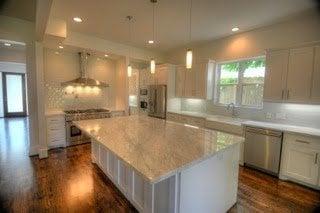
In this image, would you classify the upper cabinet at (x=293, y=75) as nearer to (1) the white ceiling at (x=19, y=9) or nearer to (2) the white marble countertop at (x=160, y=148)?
(2) the white marble countertop at (x=160, y=148)

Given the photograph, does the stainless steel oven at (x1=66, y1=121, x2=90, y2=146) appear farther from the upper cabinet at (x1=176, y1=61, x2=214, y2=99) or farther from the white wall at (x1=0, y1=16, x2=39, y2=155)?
the upper cabinet at (x1=176, y1=61, x2=214, y2=99)

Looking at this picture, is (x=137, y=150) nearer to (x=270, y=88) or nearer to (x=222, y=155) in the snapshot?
(x=222, y=155)

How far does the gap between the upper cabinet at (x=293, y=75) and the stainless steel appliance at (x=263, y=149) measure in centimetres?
69

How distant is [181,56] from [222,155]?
4135 millimetres

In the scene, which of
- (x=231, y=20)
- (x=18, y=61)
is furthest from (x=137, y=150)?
(x=18, y=61)

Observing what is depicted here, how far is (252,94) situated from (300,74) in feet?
3.58

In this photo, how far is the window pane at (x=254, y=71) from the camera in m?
3.84

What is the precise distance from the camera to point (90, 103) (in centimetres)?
559

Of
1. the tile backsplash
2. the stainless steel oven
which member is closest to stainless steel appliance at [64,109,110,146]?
the stainless steel oven

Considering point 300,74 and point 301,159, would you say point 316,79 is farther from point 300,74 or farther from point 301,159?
point 301,159

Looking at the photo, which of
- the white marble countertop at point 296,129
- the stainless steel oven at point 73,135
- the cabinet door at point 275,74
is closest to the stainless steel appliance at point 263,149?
the white marble countertop at point 296,129

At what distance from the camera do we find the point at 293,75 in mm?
3051

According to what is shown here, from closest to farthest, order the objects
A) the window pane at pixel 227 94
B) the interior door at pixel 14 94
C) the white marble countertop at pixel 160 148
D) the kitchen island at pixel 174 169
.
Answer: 1. the white marble countertop at pixel 160 148
2. the kitchen island at pixel 174 169
3. the window pane at pixel 227 94
4. the interior door at pixel 14 94

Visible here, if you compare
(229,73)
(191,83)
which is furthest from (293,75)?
(191,83)
